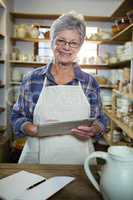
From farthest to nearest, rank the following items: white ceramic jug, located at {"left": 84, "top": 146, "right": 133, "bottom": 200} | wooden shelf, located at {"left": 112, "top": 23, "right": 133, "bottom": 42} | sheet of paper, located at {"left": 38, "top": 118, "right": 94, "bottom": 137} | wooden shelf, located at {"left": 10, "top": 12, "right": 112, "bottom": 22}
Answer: wooden shelf, located at {"left": 10, "top": 12, "right": 112, "bottom": 22}, wooden shelf, located at {"left": 112, "top": 23, "right": 133, "bottom": 42}, sheet of paper, located at {"left": 38, "top": 118, "right": 94, "bottom": 137}, white ceramic jug, located at {"left": 84, "top": 146, "right": 133, "bottom": 200}

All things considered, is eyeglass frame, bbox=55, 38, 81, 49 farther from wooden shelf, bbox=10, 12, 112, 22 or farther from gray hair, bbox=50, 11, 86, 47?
wooden shelf, bbox=10, 12, 112, 22

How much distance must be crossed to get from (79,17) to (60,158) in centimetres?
73

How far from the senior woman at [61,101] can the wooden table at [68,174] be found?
28 centimetres

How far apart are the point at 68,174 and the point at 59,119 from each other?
42cm

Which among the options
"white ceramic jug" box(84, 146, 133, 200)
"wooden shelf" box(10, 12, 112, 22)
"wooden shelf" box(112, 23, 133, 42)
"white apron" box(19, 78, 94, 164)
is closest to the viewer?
"white ceramic jug" box(84, 146, 133, 200)

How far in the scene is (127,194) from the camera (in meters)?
0.65

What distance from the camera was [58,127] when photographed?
1201mm

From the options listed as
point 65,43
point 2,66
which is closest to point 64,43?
point 65,43

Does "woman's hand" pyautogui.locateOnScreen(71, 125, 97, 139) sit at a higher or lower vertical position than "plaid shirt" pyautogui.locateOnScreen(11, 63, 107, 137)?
lower

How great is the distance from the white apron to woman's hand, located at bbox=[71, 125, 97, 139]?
0.09 metres

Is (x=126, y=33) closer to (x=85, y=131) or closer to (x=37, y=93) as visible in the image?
(x=37, y=93)

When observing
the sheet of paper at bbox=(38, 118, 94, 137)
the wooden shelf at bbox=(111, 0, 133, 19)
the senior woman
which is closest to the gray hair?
the senior woman

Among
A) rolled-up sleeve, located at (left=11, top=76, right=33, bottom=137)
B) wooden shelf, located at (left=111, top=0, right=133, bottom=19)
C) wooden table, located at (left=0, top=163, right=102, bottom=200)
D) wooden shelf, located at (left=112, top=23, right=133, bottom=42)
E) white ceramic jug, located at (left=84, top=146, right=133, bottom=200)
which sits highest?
wooden shelf, located at (left=111, top=0, right=133, bottom=19)

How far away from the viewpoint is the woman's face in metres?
1.31
